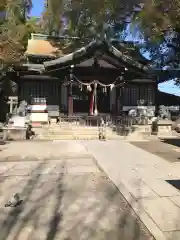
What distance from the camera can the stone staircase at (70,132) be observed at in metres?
15.2

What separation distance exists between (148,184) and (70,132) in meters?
9.49

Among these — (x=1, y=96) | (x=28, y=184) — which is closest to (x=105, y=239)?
(x=28, y=184)

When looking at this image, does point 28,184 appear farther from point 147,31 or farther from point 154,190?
point 147,31

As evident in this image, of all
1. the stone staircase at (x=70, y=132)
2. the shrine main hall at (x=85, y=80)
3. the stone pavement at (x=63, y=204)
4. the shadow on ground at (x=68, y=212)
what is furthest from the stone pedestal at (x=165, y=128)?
the shadow on ground at (x=68, y=212)

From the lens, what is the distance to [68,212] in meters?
4.93

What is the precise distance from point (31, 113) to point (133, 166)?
1181 centimetres

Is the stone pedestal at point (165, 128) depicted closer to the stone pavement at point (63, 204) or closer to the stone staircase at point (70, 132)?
the stone staircase at point (70, 132)

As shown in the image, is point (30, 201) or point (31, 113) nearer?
point (30, 201)

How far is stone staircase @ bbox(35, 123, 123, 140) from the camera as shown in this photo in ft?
49.8

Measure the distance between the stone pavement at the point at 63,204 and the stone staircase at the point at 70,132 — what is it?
593 cm

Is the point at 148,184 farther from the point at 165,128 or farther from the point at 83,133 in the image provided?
the point at 165,128

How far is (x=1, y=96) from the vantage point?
26547 mm

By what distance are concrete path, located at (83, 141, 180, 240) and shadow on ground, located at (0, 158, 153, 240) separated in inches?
7.0

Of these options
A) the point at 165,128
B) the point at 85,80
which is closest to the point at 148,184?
the point at 165,128
